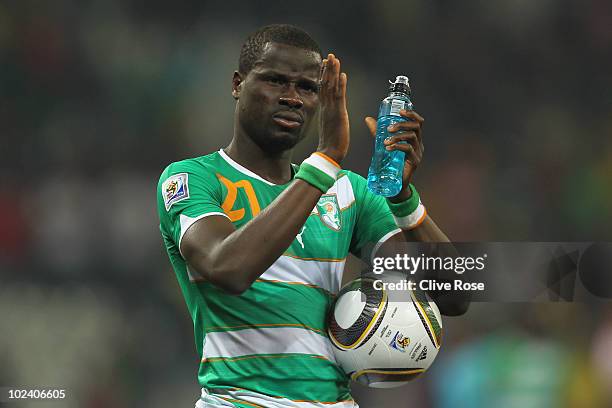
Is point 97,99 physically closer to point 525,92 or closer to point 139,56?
point 139,56

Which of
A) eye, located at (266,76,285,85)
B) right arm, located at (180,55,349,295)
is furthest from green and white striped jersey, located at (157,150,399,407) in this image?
eye, located at (266,76,285,85)

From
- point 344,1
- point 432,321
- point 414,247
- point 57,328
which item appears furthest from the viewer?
point 344,1

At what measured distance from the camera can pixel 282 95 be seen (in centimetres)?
269

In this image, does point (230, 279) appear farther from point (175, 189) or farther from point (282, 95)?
point (282, 95)

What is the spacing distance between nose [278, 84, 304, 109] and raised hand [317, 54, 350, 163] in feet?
1.10

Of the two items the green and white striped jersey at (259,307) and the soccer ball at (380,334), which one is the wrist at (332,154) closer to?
the green and white striped jersey at (259,307)

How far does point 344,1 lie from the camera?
5355 mm

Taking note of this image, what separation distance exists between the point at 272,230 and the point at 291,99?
61 cm

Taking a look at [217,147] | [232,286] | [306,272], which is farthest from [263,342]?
[217,147]

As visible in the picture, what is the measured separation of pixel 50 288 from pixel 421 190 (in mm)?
2452

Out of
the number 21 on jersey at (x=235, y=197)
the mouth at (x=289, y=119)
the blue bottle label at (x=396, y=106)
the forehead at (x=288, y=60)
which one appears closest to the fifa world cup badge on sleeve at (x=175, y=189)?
the number 21 on jersey at (x=235, y=197)

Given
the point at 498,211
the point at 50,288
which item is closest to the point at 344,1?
the point at 498,211

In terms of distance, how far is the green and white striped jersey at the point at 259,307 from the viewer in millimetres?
2575

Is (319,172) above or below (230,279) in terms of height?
above
